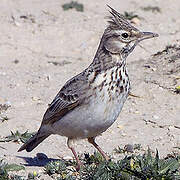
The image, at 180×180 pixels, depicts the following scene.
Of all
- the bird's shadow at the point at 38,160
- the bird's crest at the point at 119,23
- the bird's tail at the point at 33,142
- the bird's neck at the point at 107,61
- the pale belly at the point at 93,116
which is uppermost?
the bird's crest at the point at 119,23

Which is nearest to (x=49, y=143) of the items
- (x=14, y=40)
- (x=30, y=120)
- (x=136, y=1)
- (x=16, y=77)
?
(x=30, y=120)

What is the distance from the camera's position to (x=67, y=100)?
254 inches

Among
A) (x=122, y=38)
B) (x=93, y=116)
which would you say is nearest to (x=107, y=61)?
(x=122, y=38)

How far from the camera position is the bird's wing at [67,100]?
6.27 m

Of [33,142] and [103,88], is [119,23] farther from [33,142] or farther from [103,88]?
[33,142]

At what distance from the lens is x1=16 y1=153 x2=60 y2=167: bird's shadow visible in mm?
6816

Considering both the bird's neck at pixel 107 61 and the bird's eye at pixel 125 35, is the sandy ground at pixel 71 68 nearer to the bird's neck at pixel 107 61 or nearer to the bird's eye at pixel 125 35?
the bird's neck at pixel 107 61

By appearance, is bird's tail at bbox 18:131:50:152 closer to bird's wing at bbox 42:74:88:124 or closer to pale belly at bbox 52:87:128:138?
bird's wing at bbox 42:74:88:124

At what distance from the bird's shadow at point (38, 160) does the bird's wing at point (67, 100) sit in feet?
1.62

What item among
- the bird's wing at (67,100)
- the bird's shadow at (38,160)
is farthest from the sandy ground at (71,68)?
the bird's wing at (67,100)

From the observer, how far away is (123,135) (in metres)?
7.79

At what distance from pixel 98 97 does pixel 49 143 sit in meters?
1.93

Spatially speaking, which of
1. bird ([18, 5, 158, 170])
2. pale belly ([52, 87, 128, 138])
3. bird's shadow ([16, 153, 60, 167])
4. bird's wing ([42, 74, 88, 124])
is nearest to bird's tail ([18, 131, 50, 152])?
bird's shadow ([16, 153, 60, 167])

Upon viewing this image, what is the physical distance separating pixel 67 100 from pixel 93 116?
0.52 meters
